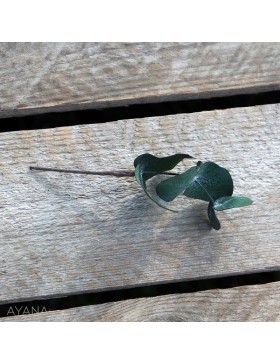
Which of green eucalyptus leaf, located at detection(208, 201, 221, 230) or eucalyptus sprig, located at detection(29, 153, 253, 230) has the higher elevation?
eucalyptus sprig, located at detection(29, 153, 253, 230)

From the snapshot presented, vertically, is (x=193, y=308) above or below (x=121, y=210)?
below

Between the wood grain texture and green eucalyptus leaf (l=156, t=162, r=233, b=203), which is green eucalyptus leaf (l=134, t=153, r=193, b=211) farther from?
the wood grain texture

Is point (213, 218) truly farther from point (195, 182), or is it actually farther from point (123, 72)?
point (123, 72)

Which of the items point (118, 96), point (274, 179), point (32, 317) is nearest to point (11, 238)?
point (32, 317)

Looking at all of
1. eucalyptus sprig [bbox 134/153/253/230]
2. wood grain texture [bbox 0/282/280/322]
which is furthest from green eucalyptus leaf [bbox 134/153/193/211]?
wood grain texture [bbox 0/282/280/322]

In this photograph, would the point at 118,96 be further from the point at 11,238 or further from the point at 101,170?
the point at 11,238

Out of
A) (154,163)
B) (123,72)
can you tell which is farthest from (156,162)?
(123,72)

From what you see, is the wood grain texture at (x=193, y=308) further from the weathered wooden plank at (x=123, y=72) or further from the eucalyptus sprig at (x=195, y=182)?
the weathered wooden plank at (x=123, y=72)
